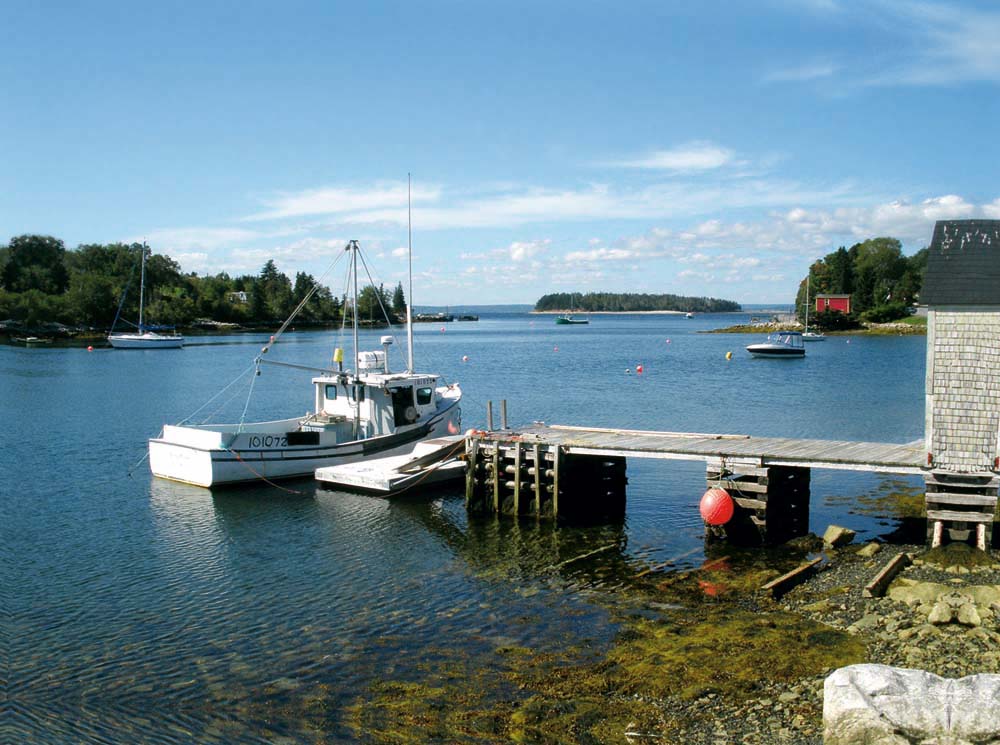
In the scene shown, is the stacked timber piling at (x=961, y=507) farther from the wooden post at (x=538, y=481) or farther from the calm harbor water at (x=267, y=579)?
the wooden post at (x=538, y=481)

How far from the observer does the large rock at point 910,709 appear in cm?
873

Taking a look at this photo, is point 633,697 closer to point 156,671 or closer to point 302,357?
point 156,671

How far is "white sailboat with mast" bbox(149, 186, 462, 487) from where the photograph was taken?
88.6 feet

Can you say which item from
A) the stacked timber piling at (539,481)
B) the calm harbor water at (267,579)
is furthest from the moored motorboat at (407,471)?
the stacked timber piling at (539,481)

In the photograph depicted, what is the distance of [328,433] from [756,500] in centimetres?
1464

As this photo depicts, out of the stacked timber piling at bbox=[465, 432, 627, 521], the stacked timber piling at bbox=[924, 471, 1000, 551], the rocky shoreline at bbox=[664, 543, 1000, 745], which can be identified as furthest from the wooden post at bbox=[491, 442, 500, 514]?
the stacked timber piling at bbox=[924, 471, 1000, 551]

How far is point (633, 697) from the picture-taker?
11.9 metres

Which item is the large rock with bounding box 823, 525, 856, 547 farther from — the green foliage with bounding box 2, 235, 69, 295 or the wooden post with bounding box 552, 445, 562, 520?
the green foliage with bounding box 2, 235, 69, 295

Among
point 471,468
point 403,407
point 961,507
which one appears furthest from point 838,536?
point 403,407

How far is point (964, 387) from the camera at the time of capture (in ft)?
59.2

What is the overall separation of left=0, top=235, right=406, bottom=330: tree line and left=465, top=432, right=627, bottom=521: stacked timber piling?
87019 mm

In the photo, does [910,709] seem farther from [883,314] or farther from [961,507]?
[883,314]

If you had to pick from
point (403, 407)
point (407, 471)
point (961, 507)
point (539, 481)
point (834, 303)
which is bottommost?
point (407, 471)

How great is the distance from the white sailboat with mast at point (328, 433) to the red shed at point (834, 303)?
11525 centimetres
